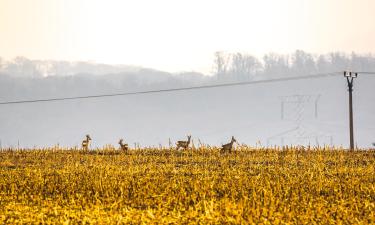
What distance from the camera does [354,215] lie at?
17.8m

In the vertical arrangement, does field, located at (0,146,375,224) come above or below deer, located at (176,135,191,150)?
below

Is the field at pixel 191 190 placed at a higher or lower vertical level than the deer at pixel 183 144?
lower

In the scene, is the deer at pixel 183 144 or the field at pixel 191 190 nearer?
the field at pixel 191 190

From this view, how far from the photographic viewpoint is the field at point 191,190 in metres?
17.2

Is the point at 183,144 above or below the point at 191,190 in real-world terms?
above

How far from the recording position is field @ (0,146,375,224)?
679 inches

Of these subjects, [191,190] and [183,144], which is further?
[183,144]

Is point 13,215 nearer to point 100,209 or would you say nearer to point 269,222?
point 100,209

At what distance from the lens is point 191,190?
871 inches

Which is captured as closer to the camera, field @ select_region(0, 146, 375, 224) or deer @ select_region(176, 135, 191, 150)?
field @ select_region(0, 146, 375, 224)

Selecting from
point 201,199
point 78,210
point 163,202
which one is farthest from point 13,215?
point 201,199

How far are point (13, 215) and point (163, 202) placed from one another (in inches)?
170

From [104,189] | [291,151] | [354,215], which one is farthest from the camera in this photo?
[291,151]

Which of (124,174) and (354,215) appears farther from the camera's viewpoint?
(124,174)
